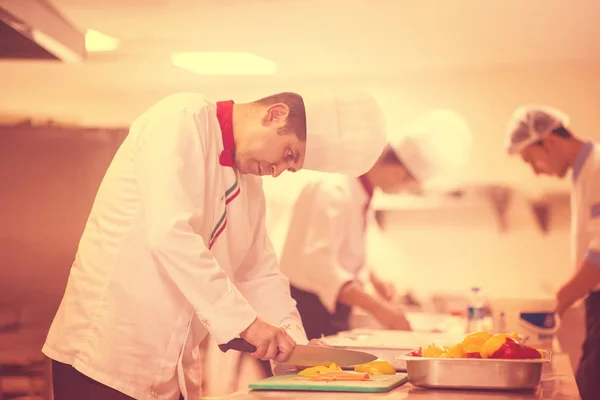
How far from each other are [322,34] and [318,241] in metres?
1.36

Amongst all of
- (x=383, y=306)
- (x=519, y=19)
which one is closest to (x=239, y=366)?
(x=383, y=306)

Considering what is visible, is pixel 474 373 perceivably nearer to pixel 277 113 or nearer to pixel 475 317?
pixel 277 113

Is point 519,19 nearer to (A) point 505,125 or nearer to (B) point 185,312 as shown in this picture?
(A) point 505,125

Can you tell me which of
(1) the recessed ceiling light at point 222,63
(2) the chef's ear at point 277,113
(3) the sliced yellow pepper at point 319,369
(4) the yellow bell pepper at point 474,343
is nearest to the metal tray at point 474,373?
(4) the yellow bell pepper at point 474,343

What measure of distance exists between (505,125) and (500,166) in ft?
0.75

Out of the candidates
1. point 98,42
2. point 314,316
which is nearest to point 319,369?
point 314,316

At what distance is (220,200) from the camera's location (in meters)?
1.56

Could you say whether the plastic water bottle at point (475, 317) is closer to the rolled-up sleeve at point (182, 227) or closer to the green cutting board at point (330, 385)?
the green cutting board at point (330, 385)

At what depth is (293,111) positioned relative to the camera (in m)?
1.60

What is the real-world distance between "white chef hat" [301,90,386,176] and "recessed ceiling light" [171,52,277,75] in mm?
2013

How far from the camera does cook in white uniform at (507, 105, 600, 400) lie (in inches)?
98.0

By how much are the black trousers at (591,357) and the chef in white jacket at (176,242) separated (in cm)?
122

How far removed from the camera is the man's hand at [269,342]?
1362 millimetres

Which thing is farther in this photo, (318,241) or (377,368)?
(318,241)
